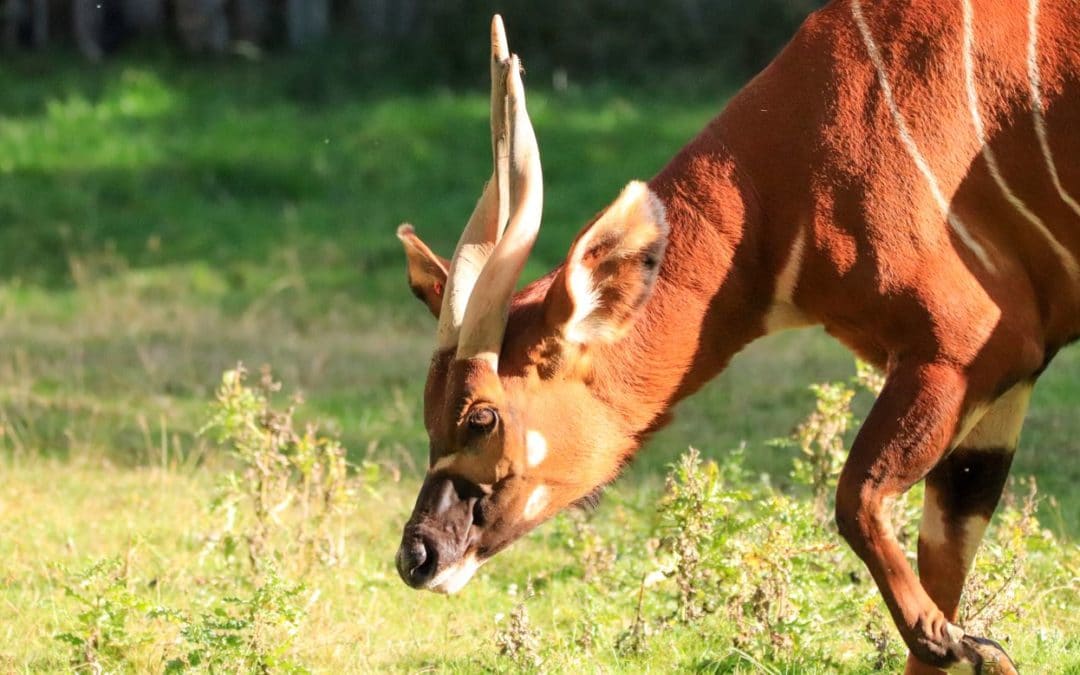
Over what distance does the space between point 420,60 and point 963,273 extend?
1235 cm

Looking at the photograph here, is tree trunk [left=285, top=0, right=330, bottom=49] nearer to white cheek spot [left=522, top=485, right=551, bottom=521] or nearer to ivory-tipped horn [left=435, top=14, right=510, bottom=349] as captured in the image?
ivory-tipped horn [left=435, top=14, right=510, bottom=349]

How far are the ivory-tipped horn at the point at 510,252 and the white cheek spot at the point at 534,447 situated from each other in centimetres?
20

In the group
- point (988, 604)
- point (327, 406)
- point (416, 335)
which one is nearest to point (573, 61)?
point (416, 335)

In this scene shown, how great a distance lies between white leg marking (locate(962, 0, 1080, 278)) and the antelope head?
86cm

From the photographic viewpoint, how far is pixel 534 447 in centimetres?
486

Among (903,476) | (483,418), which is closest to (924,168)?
(903,476)

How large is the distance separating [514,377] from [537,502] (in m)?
0.36

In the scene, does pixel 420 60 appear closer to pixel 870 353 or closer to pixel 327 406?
pixel 327 406

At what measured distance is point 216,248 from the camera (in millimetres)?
13133

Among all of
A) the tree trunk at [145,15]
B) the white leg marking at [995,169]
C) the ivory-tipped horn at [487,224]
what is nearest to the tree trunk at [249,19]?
the tree trunk at [145,15]

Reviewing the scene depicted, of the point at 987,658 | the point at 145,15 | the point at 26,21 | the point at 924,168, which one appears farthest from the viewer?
the point at 26,21

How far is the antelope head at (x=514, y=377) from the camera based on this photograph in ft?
15.7

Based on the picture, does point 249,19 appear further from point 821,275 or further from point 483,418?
point 821,275

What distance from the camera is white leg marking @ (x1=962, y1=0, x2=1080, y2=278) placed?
4781 mm
